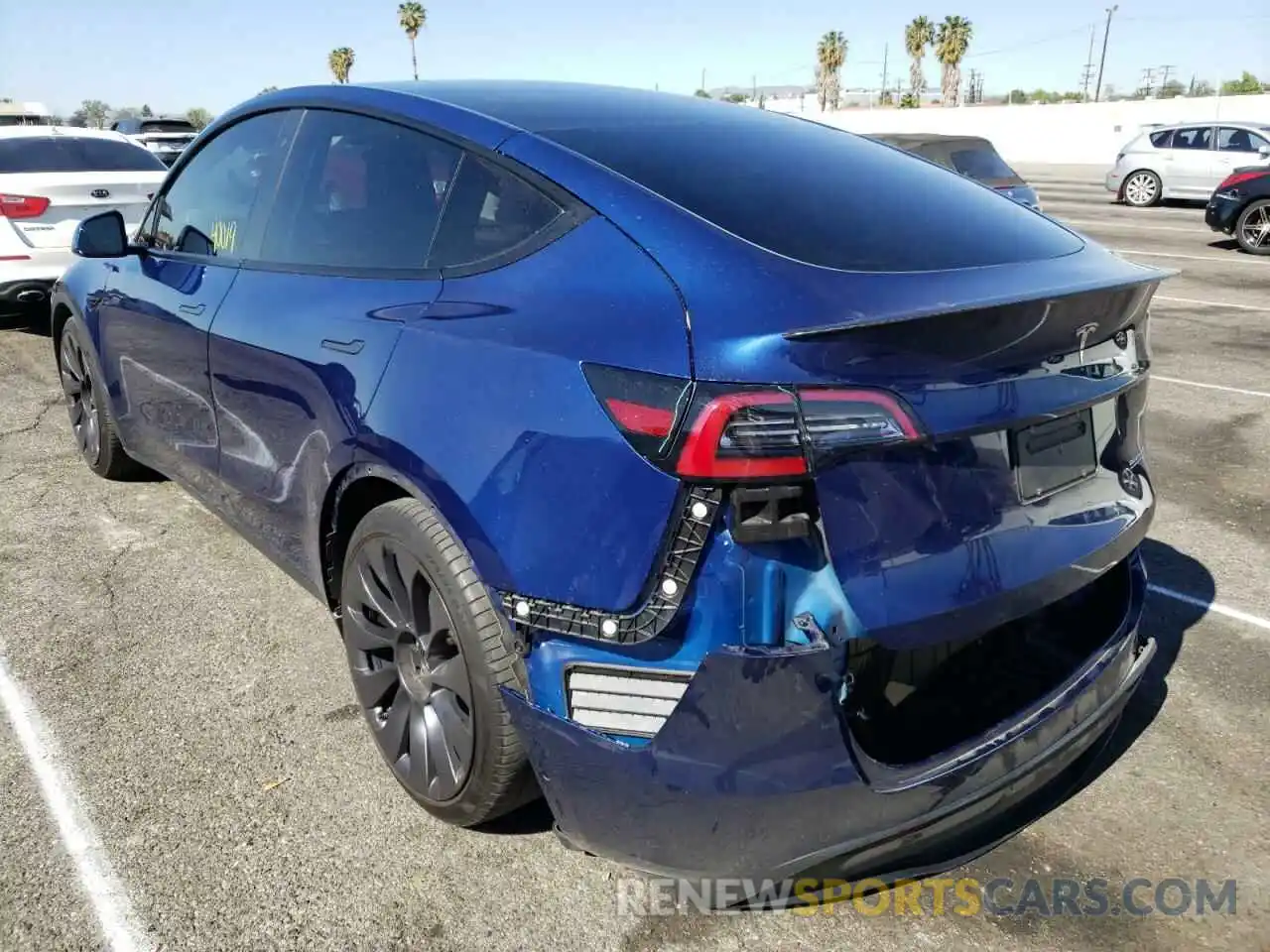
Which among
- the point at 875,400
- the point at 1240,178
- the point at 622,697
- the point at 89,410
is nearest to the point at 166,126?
the point at 89,410

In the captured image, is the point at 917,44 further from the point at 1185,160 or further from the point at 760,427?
the point at 760,427

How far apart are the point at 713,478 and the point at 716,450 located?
5 cm

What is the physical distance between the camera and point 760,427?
1769mm

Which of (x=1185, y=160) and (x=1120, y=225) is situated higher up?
(x=1185, y=160)

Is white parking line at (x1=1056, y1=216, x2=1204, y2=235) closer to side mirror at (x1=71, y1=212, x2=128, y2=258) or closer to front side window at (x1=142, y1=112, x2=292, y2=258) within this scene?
front side window at (x1=142, y1=112, x2=292, y2=258)

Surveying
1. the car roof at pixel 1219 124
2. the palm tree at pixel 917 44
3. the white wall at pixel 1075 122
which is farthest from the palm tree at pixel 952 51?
the car roof at pixel 1219 124

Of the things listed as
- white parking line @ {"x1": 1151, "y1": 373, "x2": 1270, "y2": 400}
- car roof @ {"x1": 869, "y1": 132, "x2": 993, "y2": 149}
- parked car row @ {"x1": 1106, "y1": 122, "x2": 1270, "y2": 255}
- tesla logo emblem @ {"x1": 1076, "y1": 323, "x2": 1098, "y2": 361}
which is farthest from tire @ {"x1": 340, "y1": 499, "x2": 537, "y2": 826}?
parked car row @ {"x1": 1106, "y1": 122, "x2": 1270, "y2": 255}

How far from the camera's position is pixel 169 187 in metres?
4.09

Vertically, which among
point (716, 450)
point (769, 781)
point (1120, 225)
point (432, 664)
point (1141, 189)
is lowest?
point (1120, 225)

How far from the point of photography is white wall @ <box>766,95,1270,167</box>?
35125 mm

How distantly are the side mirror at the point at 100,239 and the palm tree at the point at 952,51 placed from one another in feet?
217

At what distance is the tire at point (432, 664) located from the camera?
2188mm

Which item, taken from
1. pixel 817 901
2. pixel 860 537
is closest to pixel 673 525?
pixel 860 537

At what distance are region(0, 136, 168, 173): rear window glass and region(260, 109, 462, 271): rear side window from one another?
618cm
